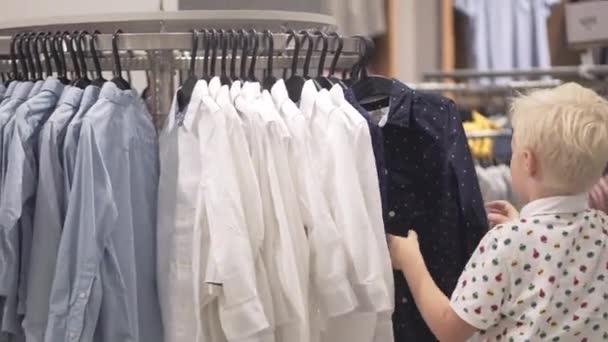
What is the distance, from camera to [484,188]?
2502 millimetres

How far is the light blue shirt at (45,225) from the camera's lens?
132 cm

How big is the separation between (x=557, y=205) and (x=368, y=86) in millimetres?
394

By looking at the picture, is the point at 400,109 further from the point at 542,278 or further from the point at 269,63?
the point at 542,278

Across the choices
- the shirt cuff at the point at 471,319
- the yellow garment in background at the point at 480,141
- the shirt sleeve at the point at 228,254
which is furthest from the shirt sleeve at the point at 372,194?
the yellow garment in background at the point at 480,141

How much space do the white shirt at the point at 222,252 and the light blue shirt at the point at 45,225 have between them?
0.21 meters

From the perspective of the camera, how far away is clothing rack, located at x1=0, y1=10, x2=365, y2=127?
1.53 metres

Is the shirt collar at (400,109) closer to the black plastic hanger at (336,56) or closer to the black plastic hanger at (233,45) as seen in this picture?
the black plastic hanger at (336,56)

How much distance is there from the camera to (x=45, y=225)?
133 centimetres

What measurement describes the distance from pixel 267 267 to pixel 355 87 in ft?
1.24

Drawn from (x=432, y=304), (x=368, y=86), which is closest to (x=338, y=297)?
(x=432, y=304)

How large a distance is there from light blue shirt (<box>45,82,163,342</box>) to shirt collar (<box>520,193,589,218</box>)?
597mm

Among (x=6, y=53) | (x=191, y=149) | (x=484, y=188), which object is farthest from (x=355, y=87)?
(x=484, y=188)

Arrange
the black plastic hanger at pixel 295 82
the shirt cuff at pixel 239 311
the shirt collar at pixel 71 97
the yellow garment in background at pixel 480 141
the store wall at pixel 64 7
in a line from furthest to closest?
the yellow garment in background at pixel 480 141, the store wall at pixel 64 7, the black plastic hanger at pixel 295 82, the shirt collar at pixel 71 97, the shirt cuff at pixel 239 311

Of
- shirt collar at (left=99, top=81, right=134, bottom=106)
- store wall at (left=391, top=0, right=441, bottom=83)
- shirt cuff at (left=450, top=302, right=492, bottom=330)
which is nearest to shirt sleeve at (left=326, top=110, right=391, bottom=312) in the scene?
shirt cuff at (left=450, top=302, right=492, bottom=330)
